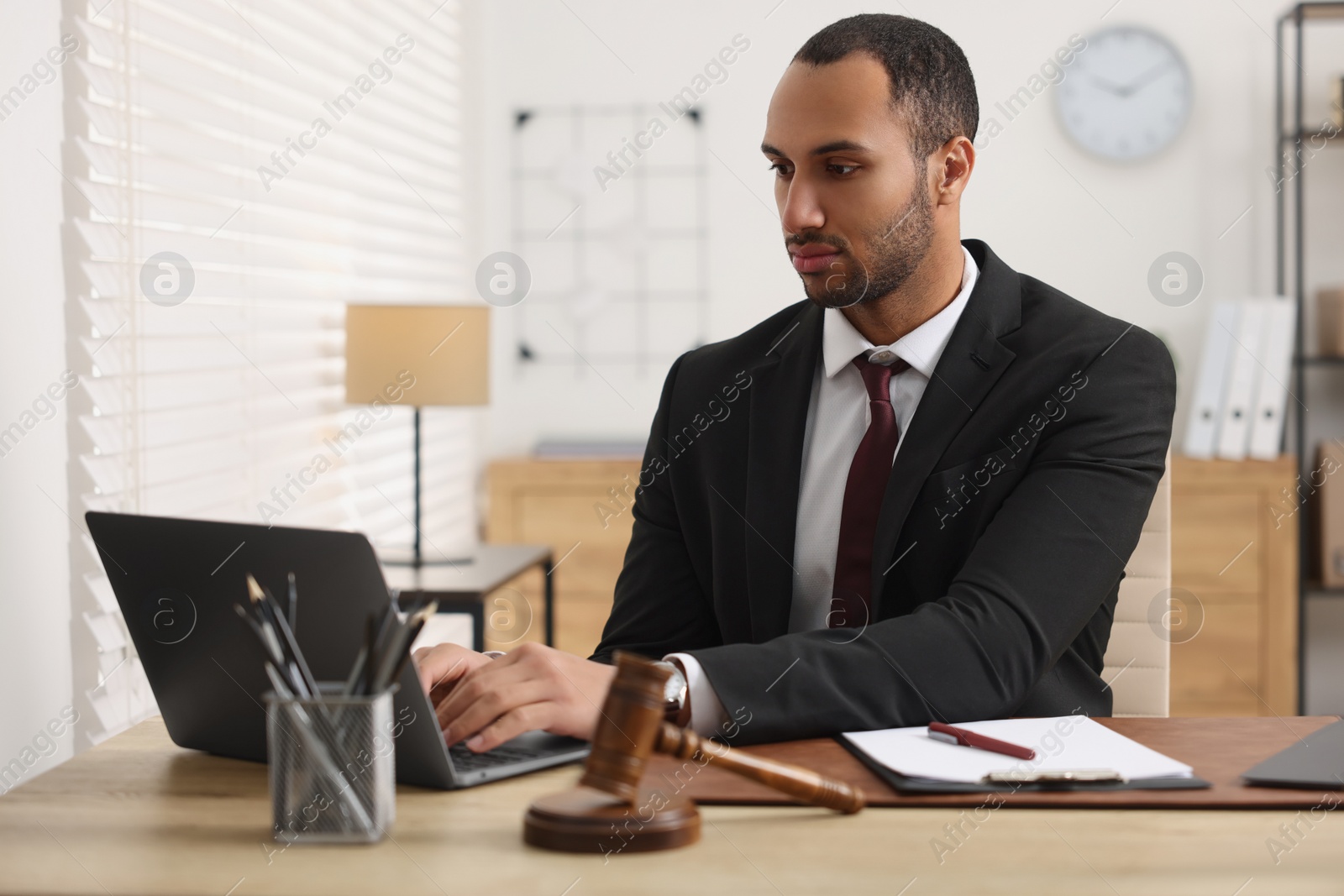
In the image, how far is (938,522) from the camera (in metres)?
1.39

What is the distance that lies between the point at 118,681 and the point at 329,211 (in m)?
1.27

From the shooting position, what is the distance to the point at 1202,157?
381 cm

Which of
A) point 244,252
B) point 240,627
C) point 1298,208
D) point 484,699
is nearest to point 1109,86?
point 1298,208

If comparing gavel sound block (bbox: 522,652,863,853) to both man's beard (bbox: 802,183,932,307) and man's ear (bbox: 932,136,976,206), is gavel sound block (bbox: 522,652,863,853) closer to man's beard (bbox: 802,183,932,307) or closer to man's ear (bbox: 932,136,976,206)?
man's beard (bbox: 802,183,932,307)

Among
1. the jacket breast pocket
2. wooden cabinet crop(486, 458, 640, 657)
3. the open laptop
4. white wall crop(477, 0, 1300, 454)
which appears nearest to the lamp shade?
wooden cabinet crop(486, 458, 640, 657)

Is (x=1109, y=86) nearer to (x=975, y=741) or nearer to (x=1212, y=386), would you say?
(x=1212, y=386)

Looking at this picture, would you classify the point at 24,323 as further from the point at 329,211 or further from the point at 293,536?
the point at 329,211

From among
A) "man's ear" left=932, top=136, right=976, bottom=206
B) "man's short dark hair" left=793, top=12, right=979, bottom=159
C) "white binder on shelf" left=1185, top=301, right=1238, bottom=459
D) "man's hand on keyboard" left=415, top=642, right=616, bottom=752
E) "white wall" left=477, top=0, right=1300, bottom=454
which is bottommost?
"man's hand on keyboard" left=415, top=642, right=616, bottom=752

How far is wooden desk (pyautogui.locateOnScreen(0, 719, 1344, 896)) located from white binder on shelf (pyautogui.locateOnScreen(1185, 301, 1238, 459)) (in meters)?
2.90

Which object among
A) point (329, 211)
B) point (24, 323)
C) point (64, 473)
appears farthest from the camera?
point (329, 211)

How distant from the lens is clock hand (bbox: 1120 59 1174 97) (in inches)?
149

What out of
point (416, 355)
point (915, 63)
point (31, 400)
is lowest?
point (31, 400)

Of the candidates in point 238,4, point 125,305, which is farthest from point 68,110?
point 238,4

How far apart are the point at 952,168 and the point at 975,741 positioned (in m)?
0.88
